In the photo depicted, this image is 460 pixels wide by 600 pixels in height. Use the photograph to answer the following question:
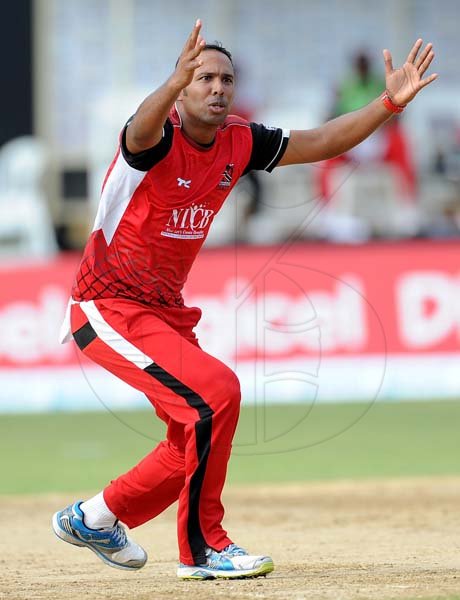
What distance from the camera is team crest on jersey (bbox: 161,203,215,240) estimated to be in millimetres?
6496

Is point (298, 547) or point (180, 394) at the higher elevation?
point (180, 394)

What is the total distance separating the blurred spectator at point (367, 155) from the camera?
1755 centimetres

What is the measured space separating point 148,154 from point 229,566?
2.12 metres

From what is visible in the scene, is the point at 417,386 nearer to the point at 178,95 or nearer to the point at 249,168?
the point at 249,168

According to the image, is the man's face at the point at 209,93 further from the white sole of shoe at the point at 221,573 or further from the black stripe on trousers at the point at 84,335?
the white sole of shoe at the point at 221,573

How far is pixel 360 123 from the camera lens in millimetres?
7035

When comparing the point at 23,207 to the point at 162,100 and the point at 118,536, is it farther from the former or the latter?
the point at 162,100

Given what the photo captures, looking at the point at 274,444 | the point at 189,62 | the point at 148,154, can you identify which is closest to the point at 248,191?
the point at 274,444

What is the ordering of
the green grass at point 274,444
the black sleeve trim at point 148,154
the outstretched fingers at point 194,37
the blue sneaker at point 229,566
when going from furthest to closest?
the green grass at point 274,444
the blue sneaker at point 229,566
the black sleeve trim at point 148,154
the outstretched fingers at point 194,37

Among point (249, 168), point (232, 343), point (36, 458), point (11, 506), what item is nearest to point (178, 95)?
point (249, 168)

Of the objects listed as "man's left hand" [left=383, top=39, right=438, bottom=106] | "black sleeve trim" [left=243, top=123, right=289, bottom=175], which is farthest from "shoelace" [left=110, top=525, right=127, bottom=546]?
"man's left hand" [left=383, top=39, right=438, bottom=106]

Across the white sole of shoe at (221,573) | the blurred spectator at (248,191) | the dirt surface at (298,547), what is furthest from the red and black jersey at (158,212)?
the blurred spectator at (248,191)

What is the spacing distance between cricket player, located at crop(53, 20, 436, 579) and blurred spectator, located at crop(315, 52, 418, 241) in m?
10.6

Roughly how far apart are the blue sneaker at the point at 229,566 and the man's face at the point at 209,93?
7.22 feet
